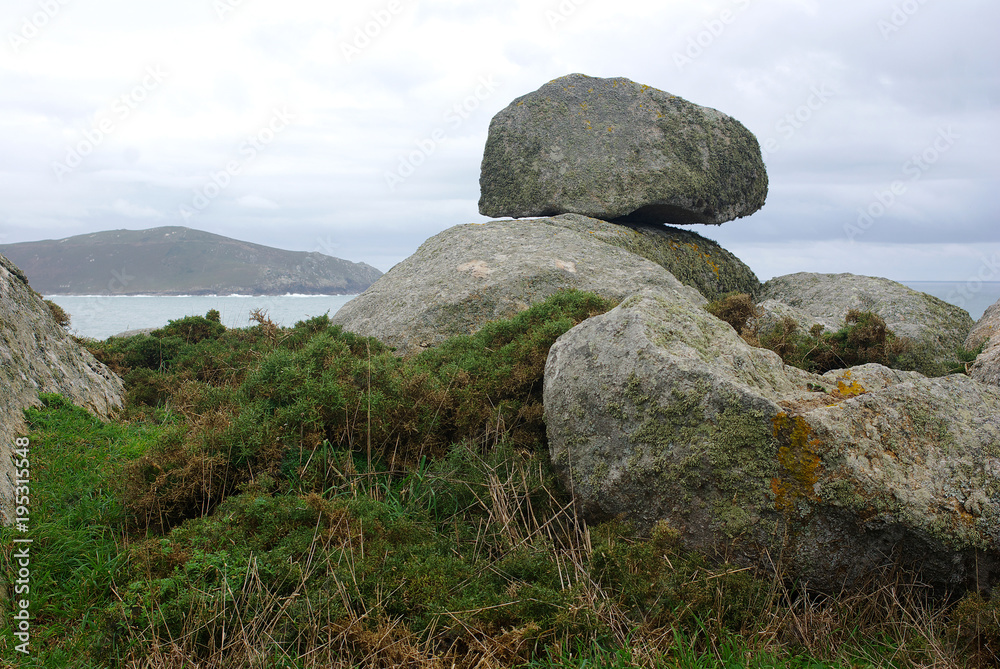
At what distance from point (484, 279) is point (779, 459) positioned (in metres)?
5.32

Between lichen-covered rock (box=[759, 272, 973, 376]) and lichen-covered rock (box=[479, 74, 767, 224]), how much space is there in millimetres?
1967

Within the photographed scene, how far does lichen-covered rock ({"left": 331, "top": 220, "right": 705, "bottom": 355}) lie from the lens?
812cm

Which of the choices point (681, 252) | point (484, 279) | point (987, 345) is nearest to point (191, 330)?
point (484, 279)

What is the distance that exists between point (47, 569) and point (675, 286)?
24.7 ft

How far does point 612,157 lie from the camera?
1151cm

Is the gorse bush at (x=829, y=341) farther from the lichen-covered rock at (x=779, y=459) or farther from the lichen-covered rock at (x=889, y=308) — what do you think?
the lichen-covered rock at (x=779, y=459)

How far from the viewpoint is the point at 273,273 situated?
88812 mm

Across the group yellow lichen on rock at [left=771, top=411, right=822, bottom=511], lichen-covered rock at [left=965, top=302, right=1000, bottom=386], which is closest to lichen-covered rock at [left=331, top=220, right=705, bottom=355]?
lichen-covered rock at [left=965, top=302, right=1000, bottom=386]

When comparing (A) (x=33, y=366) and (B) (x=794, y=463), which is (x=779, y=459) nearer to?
(B) (x=794, y=463)

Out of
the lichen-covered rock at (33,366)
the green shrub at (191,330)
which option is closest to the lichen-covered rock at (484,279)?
the green shrub at (191,330)

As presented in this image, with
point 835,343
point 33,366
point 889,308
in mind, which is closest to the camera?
point 33,366

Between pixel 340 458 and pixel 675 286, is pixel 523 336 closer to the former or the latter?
pixel 340 458

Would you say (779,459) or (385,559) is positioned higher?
(779,459)

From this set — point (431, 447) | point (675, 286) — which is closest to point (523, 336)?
point (431, 447)
